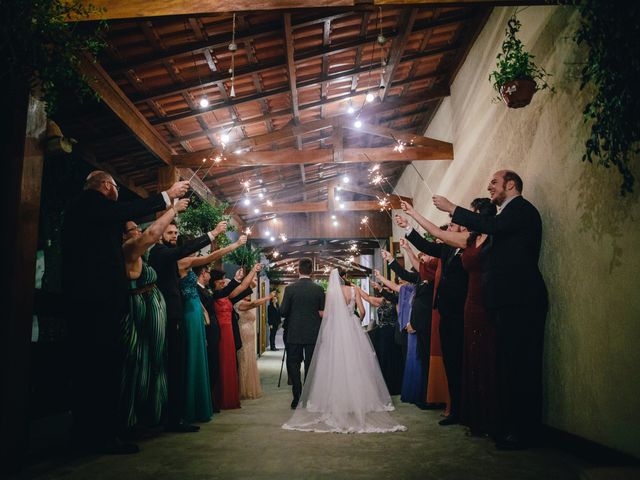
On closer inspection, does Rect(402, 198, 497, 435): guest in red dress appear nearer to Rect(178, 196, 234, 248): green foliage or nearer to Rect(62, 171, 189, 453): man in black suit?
Rect(62, 171, 189, 453): man in black suit

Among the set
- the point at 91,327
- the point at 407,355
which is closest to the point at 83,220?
the point at 91,327

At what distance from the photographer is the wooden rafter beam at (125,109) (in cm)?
453

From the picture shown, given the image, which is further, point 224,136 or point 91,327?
point 224,136

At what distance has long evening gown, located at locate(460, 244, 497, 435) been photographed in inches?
125

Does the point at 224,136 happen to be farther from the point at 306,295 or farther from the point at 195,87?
the point at 306,295

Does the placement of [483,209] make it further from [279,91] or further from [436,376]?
[279,91]

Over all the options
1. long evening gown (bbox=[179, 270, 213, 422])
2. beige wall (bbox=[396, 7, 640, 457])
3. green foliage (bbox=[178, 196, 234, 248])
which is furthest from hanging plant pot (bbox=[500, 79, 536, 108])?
green foliage (bbox=[178, 196, 234, 248])

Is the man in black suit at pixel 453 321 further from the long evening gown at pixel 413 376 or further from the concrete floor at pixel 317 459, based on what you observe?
the long evening gown at pixel 413 376

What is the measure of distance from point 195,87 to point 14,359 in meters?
3.98

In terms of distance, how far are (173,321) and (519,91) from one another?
3149 mm

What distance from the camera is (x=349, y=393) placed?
3.83m

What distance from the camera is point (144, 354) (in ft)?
10.3

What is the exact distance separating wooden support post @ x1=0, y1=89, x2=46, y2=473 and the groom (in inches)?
107

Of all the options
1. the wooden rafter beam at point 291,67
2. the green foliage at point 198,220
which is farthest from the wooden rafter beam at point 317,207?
the wooden rafter beam at point 291,67
